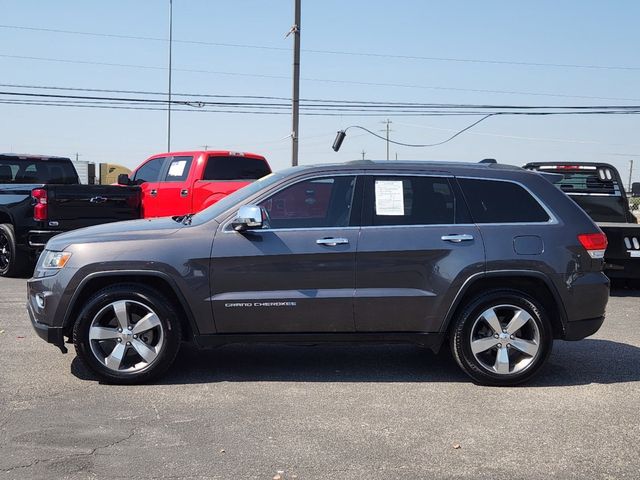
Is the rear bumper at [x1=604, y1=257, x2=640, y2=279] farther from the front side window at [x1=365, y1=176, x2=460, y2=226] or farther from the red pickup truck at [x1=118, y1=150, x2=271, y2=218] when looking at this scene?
the red pickup truck at [x1=118, y1=150, x2=271, y2=218]

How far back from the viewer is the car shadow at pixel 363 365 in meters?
5.80

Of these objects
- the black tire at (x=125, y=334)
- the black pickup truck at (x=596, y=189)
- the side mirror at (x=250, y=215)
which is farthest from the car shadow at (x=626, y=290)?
the black tire at (x=125, y=334)

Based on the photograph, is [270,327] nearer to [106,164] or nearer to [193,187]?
[193,187]

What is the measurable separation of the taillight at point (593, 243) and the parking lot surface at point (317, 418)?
3.51ft

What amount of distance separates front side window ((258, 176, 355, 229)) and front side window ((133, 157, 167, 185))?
24.2 ft

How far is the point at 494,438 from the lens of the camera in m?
4.45

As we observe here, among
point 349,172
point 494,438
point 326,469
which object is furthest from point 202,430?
point 349,172

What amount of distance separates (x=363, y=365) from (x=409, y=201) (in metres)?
1.56

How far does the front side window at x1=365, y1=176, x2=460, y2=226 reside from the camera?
563 centimetres

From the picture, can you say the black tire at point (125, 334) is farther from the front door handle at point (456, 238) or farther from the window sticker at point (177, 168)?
the window sticker at point (177, 168)

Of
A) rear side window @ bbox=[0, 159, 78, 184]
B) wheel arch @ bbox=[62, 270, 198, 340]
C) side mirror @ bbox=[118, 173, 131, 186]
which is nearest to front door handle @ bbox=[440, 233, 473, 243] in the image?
wheel arch @ bbox=[62, 270, 198, 340]

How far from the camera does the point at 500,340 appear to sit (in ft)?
18.3

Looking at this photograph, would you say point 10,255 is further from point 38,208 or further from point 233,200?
point 233,200

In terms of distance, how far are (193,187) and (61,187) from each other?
2.14 metres
